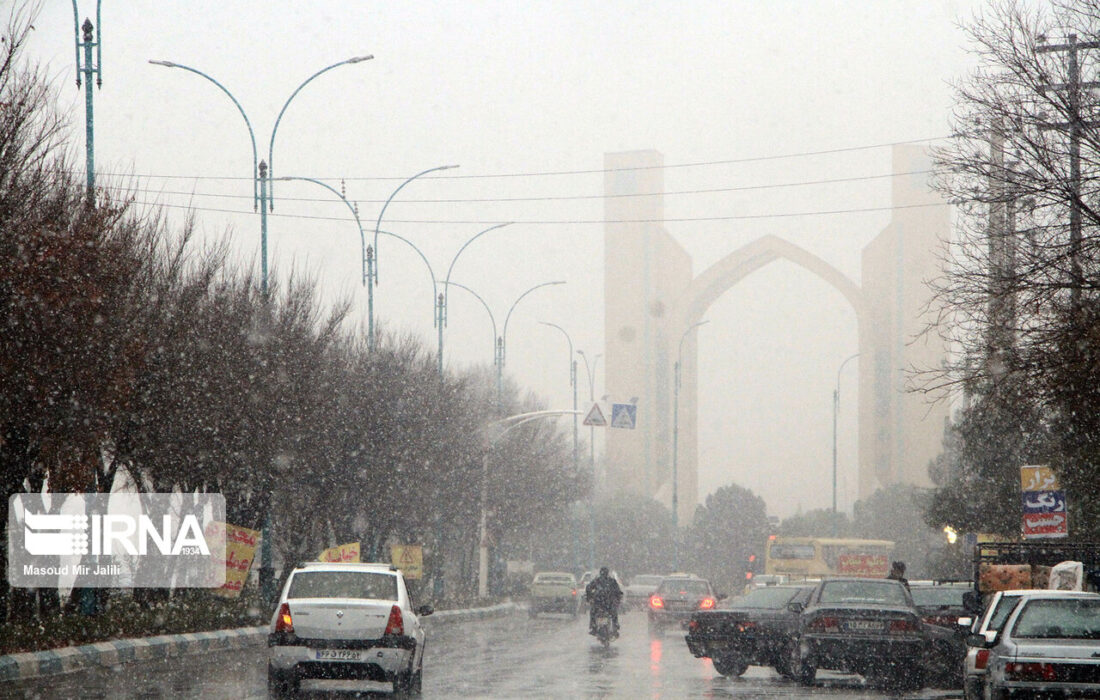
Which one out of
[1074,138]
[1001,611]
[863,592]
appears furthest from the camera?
[863,592]

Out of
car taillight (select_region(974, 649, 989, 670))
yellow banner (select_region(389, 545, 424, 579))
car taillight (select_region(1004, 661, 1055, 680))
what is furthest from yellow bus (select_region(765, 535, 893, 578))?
car taillight (select_region(1004, 661, 1055, 680))

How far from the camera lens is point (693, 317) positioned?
488 feet

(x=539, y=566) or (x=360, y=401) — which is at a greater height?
(x=360, y=401)

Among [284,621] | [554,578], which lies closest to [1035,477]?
[284,621]

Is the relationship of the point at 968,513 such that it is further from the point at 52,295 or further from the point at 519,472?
the point at 52,295

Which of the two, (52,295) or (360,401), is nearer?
(52,295)

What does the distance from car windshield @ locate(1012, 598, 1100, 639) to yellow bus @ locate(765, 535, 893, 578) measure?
44.7m

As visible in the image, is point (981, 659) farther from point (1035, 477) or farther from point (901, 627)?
point (1035, 477)

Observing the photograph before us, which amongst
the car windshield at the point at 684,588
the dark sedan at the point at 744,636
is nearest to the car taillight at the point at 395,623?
the dark sedan at the point at 744,636

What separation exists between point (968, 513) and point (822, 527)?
360ft

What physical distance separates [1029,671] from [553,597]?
36.8 metres

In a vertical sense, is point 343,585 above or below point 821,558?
above

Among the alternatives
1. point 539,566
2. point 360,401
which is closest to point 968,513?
point 360,401

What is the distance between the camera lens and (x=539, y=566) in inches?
3597
